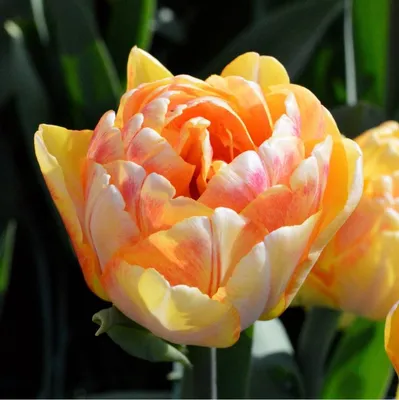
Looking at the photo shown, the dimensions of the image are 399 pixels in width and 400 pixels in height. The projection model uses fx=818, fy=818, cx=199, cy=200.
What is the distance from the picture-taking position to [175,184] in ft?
1.04

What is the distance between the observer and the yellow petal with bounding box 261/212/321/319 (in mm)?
300

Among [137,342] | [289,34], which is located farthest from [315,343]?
[289,34]

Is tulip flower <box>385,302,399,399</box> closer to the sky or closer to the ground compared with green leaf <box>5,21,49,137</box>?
closer to the sky

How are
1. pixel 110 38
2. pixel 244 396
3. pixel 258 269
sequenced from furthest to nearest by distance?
pixel 110 38
pixel 244 396
pixel 258 269

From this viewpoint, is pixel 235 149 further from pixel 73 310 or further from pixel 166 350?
pixel 73 310

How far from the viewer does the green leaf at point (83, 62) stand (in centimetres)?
68

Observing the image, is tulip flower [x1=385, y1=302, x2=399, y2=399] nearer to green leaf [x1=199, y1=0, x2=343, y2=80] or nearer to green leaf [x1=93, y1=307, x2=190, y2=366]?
green leaf [x1=93, y1=307, x2=190, y2=366]

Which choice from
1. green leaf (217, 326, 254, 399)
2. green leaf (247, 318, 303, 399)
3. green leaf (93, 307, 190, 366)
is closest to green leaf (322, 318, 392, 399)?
green leaf (247, 318, 303, 399)

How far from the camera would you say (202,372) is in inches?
15.2

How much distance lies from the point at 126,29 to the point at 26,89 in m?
0.13

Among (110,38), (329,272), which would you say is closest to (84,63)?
(110,38)

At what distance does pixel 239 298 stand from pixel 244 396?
165mm

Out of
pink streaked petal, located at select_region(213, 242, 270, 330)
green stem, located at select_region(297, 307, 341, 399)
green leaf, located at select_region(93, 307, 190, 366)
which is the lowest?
green stem, located at select_region(297, 307, 341, 399)

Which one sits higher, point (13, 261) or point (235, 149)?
point (235, 149)
